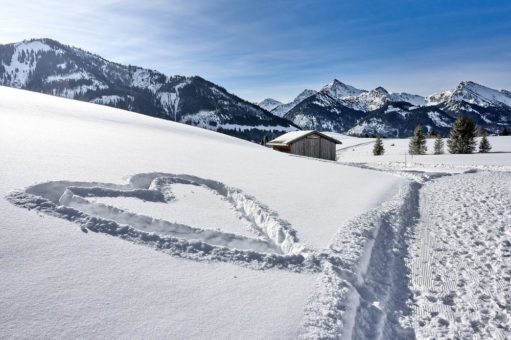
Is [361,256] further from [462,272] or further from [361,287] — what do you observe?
[462,272]

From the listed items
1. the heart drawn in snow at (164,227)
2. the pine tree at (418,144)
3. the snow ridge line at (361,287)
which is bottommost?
the snow ridge line at (361,287)

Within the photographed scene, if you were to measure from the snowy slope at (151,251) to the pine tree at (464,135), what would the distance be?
85430 mm

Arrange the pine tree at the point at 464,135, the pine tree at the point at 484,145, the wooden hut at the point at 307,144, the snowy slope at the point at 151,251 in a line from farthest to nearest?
the pine tree at the point at 484,145, the pine tree at the point at 464,135, the wooden hut at the point at 307,144, the snowy slope at the point at 151,251

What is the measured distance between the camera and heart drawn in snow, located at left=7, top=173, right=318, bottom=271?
24.9 feet

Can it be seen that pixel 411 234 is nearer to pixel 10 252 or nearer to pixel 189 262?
pixel 189 262

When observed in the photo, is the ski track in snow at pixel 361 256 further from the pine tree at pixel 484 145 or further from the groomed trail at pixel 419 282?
the pine tree at pixel 484 145

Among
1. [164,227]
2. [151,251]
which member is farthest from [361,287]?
[164,227]

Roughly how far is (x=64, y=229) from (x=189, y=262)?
2.75 metres

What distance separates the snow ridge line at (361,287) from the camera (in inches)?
228

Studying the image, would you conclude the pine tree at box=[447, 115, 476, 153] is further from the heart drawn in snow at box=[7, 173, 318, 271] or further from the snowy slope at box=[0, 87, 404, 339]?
the heart drawn in snow at box=[7, 173, 318, 271]

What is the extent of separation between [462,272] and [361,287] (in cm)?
316

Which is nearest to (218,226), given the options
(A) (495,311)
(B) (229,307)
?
(B) (229,307)

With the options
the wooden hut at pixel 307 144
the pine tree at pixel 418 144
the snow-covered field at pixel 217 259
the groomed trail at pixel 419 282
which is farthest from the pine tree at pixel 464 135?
the groomed trail at pixel 419 282

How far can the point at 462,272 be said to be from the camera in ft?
27.6
